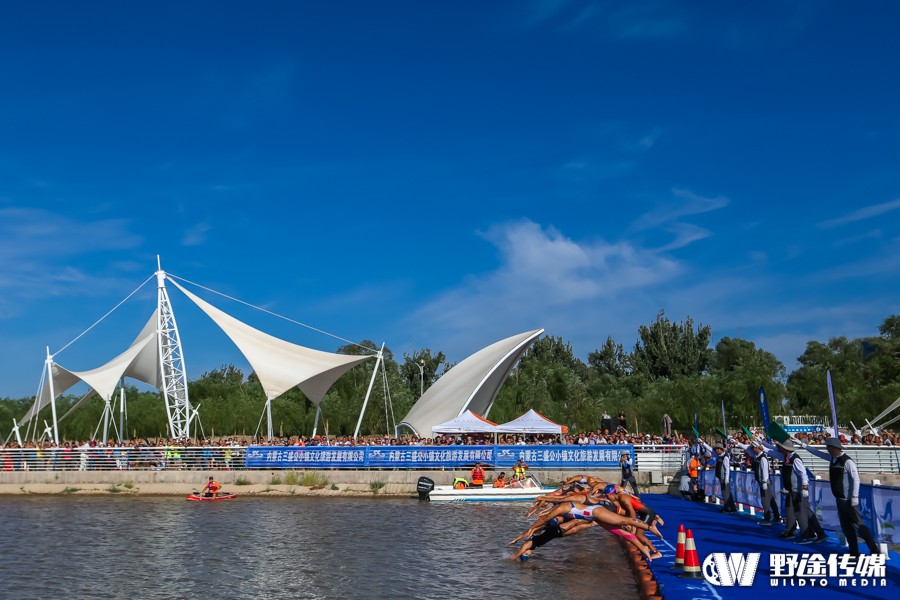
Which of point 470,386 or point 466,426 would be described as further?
point 470,386

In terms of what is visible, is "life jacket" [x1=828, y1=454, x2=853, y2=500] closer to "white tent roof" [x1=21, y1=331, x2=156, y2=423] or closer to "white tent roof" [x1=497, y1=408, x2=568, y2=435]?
"white tent roof" [x1=497, y1=408, x2=568, y2=435]

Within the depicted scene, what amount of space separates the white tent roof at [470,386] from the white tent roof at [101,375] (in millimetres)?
15914

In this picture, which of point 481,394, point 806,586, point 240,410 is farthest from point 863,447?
point 240,410

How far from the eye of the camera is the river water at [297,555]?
14.1 meters

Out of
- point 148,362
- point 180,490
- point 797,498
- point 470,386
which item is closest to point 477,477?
point 180,490

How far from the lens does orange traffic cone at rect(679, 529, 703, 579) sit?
38.9ft

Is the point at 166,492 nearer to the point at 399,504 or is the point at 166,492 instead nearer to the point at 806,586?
the point at 399,504

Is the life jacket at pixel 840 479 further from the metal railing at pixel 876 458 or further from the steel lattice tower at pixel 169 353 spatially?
the steel lattice tower at pixel 169 353

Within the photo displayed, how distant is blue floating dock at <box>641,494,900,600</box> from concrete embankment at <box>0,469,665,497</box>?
11623 millimetres

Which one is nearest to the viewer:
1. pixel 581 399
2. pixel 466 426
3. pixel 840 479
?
pixel 840 479

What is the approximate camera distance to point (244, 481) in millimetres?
33156

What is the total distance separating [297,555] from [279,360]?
2612 cm

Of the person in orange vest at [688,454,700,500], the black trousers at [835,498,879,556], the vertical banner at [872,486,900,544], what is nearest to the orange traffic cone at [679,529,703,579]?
the black trousers at [835,498,879,556]

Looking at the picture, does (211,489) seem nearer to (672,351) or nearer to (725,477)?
(725,477)
